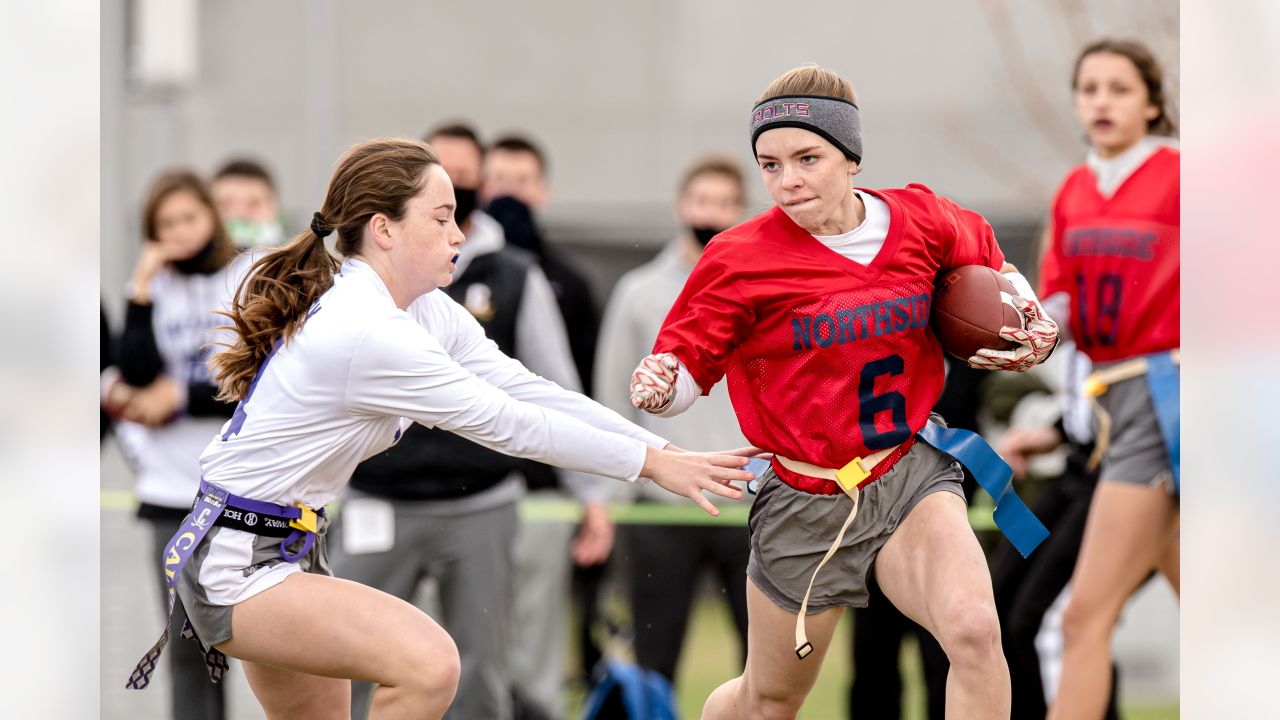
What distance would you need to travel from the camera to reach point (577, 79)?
581 inches

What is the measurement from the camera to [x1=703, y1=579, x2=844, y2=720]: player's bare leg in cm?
424

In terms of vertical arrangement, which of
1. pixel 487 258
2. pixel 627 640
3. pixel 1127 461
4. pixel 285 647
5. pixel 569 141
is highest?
pixel 569 141

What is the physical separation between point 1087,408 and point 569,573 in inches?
105

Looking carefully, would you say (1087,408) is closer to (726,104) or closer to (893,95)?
(893,95)

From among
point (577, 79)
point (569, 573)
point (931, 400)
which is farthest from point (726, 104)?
point (931, 400)

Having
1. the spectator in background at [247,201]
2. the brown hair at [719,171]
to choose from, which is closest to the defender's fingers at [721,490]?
the brown hair at [719,171]

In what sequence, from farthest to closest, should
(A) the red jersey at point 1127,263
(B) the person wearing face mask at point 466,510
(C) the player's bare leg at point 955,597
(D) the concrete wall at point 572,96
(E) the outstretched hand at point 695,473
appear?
(D) the concrete wall at point 572,96
(B) the person wearing face mask at point 466,510
(A) the red jersey at point 1127,263
(E) the outstretched hand at point 695,473
(C) the player's bare leg at point 955,597

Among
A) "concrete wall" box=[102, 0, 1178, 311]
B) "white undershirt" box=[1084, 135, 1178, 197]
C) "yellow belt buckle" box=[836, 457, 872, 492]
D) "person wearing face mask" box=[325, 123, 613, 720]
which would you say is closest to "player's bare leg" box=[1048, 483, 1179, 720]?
"white undershirt" box=[1084, 135, 1178, 197]

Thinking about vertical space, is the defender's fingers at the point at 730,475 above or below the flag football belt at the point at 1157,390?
below

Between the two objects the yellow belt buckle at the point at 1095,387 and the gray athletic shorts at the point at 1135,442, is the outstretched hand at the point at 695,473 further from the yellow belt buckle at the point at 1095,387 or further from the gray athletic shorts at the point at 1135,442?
the yellow belt buckle at the point at 1095,387

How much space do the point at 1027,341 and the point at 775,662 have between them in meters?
1.08

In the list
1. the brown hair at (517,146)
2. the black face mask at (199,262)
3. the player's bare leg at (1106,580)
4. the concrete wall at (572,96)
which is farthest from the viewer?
the concrete wall at (572,96)

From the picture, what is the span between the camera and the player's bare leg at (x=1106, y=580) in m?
5.34

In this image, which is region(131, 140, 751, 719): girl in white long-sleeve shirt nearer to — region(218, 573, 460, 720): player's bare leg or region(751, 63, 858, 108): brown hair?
region(218, 573, 460, 720): player's bare leg
